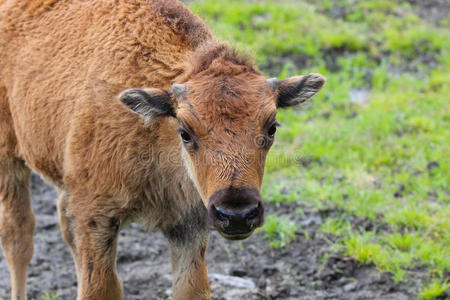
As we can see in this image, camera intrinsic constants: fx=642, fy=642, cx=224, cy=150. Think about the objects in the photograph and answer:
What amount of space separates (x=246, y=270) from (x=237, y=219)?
290cm

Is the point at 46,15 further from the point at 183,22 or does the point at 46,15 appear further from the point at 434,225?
the point at 434,225

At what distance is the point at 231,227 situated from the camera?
13.7ft

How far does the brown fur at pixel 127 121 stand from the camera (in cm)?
456

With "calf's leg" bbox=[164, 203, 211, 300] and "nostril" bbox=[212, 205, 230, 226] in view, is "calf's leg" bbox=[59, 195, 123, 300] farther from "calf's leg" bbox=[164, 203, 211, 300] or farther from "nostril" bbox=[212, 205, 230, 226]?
"nostril" bbox=[212, 205, 230, 226]

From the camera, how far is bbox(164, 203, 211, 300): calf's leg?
552cm

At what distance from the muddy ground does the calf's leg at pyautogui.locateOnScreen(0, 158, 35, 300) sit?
0.39m

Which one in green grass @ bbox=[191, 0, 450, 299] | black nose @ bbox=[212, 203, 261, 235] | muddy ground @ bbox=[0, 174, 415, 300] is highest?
black nose @ bbox=[212, 203, 261, 235]

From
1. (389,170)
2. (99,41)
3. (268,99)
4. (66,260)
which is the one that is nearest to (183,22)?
(99,41)

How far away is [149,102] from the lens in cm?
482

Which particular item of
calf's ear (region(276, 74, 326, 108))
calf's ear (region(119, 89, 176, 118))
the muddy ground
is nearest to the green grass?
the muddy ground

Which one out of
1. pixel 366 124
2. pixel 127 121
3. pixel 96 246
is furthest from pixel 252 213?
pixel 366 124

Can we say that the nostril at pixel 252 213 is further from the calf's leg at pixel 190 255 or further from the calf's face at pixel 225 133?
the calf's leg at pixel 190 255

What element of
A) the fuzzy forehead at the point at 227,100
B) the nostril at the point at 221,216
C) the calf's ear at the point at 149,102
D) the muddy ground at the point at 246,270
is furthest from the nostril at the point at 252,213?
the muddy ground at the point at 246,270

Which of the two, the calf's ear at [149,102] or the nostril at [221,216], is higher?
the calf's ear at [149,102]
